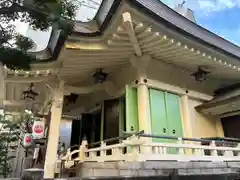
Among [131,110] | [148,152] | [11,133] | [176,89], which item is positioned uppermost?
[176,89]

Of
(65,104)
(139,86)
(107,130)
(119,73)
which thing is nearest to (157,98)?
(139,86)

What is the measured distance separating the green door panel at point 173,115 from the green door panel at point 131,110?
965 millimetres

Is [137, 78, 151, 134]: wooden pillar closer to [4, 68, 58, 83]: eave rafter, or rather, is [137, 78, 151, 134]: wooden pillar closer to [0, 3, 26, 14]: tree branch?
[4, 68, 58, 83]: eave rafter

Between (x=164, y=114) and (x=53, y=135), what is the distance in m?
3.19

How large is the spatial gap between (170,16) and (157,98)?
7.45 feet

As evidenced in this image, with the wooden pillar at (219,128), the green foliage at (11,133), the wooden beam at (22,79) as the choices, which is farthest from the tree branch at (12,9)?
the green foliage at (11,133)

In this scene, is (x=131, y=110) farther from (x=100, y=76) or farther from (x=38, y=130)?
(x=38, y=130)

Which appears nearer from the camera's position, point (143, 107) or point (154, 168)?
point (154, 168)

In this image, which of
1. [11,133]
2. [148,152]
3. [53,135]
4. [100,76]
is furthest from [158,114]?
[11,133]

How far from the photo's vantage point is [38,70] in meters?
6.43

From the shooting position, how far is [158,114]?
5988 mm

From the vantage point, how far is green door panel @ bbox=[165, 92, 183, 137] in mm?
6148

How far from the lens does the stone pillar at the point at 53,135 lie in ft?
19.8

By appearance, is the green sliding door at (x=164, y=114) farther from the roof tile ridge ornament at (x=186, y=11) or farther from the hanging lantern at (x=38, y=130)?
the roof tile ridge ornament at (x=186, y=11)
